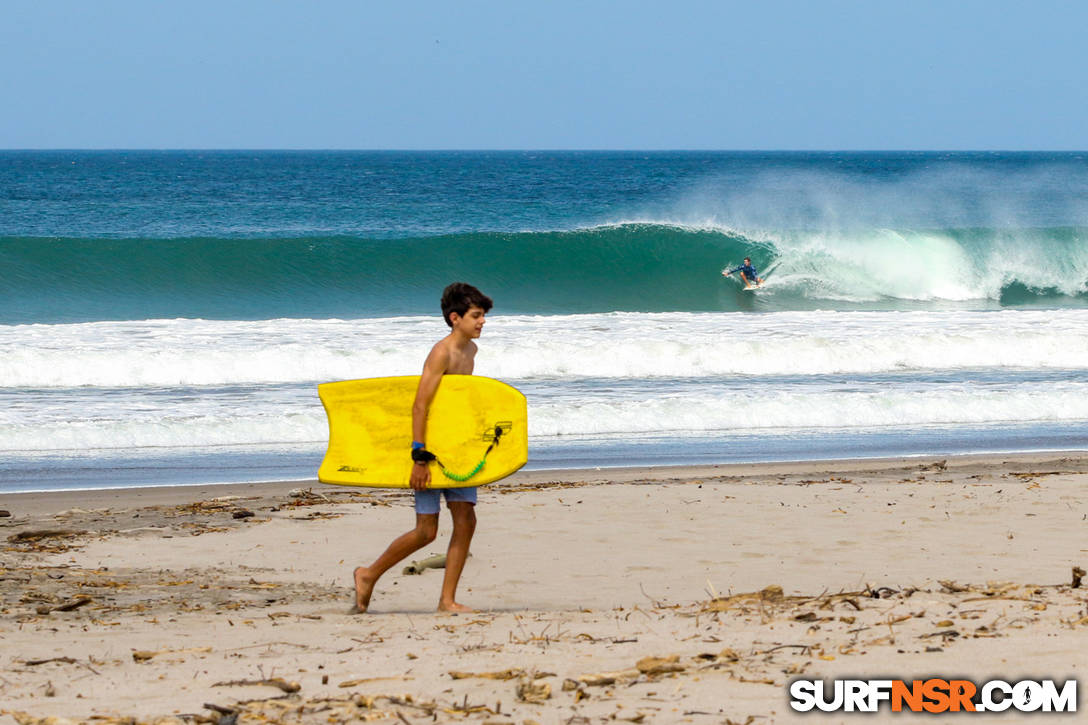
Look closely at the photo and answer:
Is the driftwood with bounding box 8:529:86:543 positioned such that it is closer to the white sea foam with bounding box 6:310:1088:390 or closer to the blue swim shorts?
the blue swim shorts

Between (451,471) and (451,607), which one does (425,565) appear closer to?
(451,607)

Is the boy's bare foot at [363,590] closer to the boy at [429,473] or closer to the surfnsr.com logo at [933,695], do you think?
the boy at [429,473]

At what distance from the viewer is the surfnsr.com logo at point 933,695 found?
9.89 ft

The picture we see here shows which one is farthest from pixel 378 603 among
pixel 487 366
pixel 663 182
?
pixel 663 182

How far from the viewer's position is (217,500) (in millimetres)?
7164

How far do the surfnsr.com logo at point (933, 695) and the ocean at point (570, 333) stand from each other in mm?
5592

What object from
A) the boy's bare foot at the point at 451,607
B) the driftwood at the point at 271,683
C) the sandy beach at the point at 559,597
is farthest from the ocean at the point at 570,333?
the driftwood at the point at 271,683

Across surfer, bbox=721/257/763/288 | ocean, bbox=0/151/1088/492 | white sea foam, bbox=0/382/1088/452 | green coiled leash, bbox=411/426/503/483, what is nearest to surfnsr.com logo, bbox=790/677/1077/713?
green coiled leash, bbox=411/426/503/483

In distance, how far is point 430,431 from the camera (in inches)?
178

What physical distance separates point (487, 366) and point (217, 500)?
23.1 ft

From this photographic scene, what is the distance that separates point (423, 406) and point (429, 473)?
25cm

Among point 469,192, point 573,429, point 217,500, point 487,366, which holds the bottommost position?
point 217,500

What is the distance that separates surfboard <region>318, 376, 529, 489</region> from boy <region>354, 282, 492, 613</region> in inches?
1.8

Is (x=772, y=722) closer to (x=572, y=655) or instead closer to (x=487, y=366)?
(x=572, y=655)
